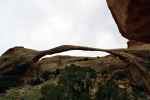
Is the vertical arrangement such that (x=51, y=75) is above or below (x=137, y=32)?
below

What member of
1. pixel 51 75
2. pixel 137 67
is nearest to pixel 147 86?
pixel 137 67

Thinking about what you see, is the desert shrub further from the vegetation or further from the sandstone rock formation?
the sandstone rock formation

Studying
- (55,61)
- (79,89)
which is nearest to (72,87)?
(79,89)

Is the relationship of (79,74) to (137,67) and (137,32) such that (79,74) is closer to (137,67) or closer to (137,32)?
(137,67)

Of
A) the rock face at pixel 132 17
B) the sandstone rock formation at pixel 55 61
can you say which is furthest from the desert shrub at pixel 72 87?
the rock face at pixel 132 17

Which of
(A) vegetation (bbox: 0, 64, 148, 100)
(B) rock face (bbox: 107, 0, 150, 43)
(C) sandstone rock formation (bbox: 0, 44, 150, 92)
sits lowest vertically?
(A) vegetation (bbox: 0, 64, 148, 100)

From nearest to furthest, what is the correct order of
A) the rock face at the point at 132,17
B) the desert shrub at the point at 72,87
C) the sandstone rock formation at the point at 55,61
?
the desert shrub at the point at 72,87 < the sandstone rock formation at the point at 55,61 < the rock face at the point at 132,17

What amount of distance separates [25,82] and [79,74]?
7.41 meters

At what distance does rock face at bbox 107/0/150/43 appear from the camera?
27.3m

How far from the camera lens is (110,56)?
27484mm

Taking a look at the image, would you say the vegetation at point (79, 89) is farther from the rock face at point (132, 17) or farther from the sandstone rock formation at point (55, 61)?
the rock face at point (132, 17)

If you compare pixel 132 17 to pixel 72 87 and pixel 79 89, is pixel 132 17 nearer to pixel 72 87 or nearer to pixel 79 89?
pixel 79 89

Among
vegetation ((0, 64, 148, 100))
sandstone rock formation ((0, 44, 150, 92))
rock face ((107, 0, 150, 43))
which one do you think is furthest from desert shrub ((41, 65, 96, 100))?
rock face ((107, 0, 150, 43))

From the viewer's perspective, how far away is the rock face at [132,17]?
27344 mm
